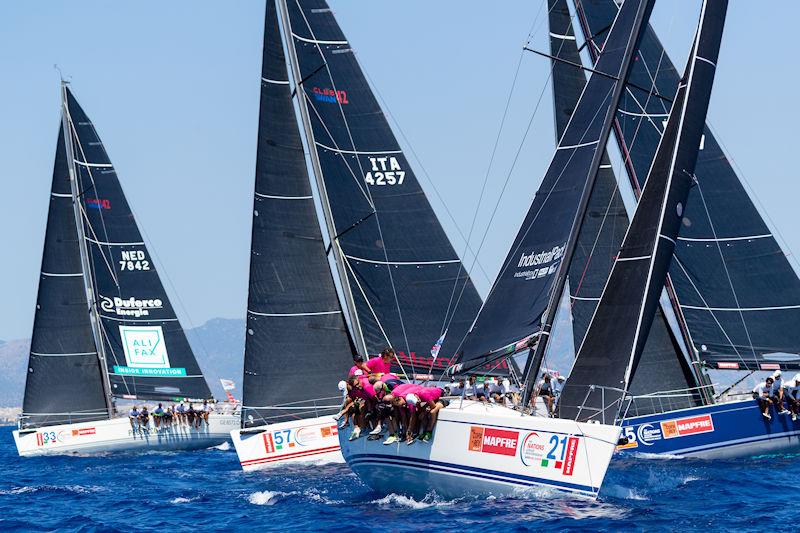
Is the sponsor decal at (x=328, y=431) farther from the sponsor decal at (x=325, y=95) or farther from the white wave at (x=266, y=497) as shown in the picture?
the sponsor decal at (x=325, y=95)

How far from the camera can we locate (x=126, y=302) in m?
35.2

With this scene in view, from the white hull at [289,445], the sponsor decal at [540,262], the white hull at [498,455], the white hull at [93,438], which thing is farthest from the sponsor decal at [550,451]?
the white hull at [93,438]

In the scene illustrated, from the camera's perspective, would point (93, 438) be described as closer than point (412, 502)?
No

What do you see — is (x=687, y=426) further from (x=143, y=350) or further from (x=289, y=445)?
(x=143, y=350)

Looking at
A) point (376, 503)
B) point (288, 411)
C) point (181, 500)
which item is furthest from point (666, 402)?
point (181, 500)

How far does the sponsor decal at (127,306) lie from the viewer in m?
35.1

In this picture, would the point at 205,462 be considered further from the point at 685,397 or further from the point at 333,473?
the point at 685,397

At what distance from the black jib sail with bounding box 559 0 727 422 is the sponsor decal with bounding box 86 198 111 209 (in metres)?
22.3

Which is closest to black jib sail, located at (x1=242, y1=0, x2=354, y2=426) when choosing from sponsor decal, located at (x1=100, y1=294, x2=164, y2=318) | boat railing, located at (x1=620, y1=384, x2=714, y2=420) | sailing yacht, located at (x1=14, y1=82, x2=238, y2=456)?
boat railing, located at (x1=620, y1=384, x2=714, y2=420)

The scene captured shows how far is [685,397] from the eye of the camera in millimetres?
23844

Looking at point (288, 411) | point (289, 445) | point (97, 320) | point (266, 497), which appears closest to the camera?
point (266, 497)

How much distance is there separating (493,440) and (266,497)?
4.56 m

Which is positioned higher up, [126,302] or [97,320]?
[126,302]

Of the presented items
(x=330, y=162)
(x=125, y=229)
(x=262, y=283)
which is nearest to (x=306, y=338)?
(x=262, y=283)
